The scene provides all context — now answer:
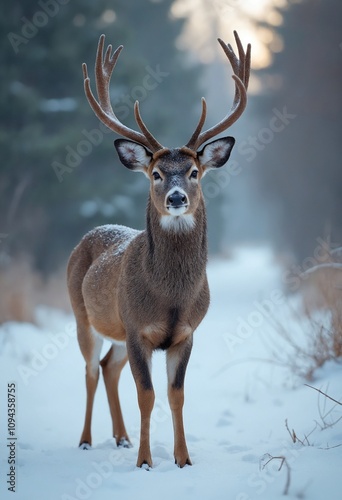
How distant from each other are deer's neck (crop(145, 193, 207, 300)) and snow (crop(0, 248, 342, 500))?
1.34 m

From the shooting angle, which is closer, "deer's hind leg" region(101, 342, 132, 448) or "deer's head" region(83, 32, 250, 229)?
"deer's head" region(83, 32, 250, 229)

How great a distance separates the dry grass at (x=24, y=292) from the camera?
1057 cm

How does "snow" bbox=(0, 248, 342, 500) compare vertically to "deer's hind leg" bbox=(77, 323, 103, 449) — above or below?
below

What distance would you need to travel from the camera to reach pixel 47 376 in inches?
315

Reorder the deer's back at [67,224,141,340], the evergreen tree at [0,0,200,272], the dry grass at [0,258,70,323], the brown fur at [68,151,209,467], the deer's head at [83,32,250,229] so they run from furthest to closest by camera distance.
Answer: the evergreen tree at [0,0,200,272]
the dry grass at [0,258,70,323]
the deer's back at [67,224,141,340]
the deer's head at [83,32,250,229]
the brown fur at [68,151,209,467]

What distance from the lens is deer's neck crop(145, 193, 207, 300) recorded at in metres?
4.62

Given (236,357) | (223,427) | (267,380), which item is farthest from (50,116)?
(223,427)

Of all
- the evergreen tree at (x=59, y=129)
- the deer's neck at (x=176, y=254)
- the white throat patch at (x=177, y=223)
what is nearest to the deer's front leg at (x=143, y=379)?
the deer's neck at (x=176, y=254)

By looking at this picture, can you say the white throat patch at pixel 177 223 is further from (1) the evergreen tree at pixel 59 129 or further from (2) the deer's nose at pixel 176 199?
(1) the evergreen tree at pixel 59 129

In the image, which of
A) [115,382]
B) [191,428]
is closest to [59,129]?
[115,382]

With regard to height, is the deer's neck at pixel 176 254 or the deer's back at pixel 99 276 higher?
the deer's neck at pixel 176 254

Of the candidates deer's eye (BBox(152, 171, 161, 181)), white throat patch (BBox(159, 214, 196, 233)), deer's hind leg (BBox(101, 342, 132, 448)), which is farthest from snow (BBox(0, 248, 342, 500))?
deer's eye (BBox(152, 171, 161, 181))

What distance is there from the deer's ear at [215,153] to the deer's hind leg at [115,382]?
1.79 m

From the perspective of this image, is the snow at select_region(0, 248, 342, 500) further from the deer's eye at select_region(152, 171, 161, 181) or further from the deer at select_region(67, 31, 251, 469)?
the deer's eye at select_region(152, 171, 161, 181)
